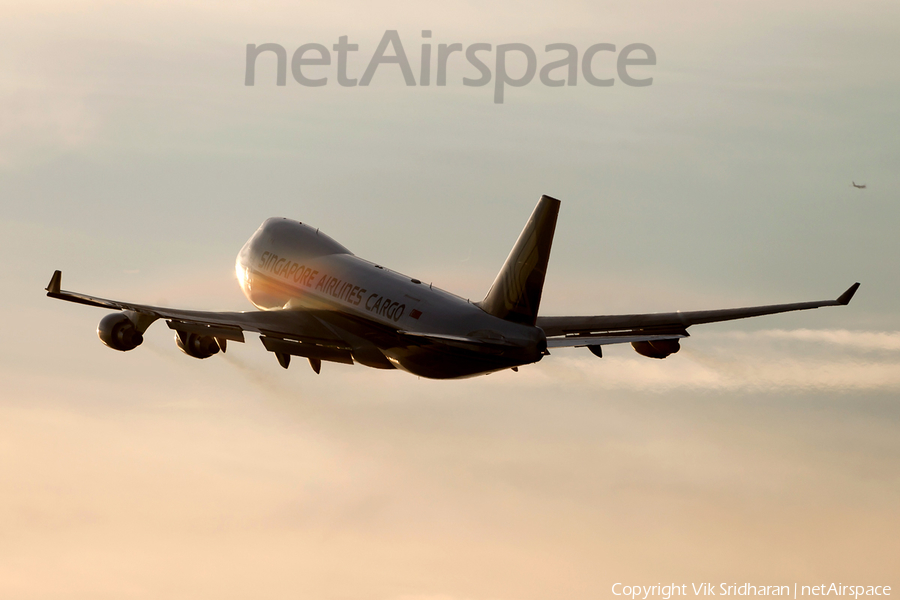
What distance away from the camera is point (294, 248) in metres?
62.3

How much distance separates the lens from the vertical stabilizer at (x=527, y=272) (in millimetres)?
45719

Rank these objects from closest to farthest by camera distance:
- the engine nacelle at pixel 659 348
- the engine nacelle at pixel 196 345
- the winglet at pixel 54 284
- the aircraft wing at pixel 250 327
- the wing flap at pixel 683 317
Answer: the winglet at pixel 54 284 → the aircraft wing at pixel 250 327 → the wing flap at pixel 683 317 → the engine nacelle at pixel 659 348 → the engine nacelle at pixel 196 345

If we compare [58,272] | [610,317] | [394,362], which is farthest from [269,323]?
[610,317]

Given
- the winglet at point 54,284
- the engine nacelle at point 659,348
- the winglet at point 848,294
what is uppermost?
the winglet at point 848,294

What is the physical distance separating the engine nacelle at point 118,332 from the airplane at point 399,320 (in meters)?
0.05

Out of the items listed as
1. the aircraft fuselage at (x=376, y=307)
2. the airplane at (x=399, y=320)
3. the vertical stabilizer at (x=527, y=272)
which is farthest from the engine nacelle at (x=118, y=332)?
the vertical stabilizer at (x=527, y=272)

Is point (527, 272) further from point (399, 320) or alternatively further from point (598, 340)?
point (399, 320)

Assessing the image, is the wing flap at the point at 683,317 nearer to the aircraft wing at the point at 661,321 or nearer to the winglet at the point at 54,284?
the aircraft wing at the point at 661,321

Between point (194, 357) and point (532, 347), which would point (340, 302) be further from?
point (532, 347)

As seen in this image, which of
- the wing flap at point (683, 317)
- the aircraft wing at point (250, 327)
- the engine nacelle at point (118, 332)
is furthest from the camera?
the engine nacelle at point (118, 332)

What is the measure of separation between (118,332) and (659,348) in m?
25.0

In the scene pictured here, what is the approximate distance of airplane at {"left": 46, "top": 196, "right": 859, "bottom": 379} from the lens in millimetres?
46438

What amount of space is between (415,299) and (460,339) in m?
6.66

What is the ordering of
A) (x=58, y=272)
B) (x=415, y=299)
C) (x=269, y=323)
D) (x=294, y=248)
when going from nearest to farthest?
(x=58, y=272)
(x=415, y=299)
(x=269, y=323)
(x=294, y=248)
